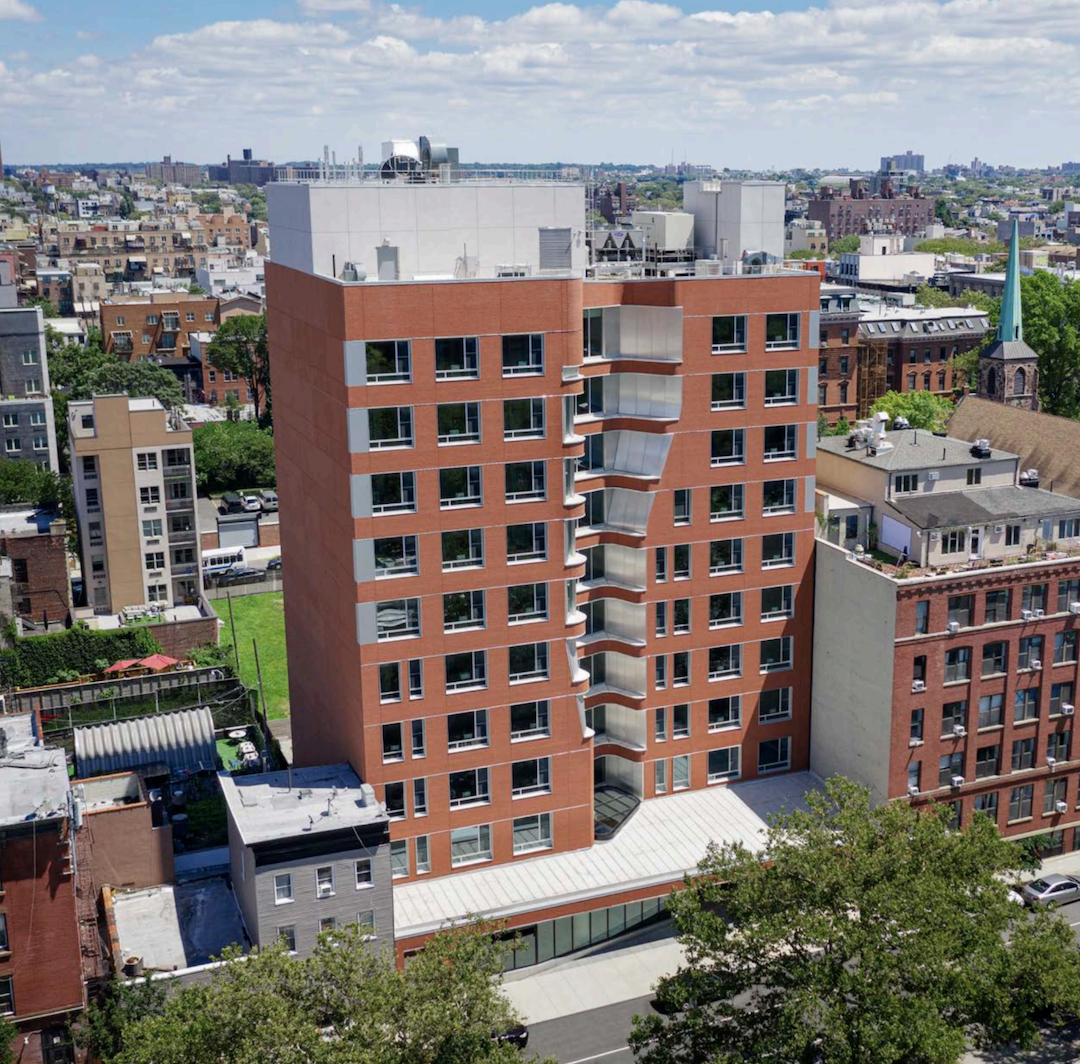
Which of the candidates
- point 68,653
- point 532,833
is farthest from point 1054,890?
point 68,653

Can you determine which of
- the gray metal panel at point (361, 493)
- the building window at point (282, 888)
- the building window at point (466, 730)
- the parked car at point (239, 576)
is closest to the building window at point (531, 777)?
the building window at point (466, 730)

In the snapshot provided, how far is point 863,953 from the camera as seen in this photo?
39781 millimetres

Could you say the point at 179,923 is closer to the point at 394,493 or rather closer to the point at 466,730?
the point at 466,730

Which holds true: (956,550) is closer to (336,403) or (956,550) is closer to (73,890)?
(336,403)

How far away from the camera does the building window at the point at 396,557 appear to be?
5319 centimetres

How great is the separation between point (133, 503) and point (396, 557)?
53621 millimetres

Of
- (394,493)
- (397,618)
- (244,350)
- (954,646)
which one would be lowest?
(954,646)

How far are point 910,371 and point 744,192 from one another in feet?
308

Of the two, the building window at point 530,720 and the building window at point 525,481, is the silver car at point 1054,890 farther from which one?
the building window at point 525,481

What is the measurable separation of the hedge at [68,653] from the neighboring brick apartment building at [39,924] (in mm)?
45331

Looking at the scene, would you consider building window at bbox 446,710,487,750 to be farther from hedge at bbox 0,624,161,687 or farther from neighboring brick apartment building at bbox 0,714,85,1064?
hedge at bbox 0,624,161,687

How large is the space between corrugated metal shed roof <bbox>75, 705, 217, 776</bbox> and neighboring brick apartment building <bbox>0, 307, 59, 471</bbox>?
2294 inches

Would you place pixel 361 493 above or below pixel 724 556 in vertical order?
above

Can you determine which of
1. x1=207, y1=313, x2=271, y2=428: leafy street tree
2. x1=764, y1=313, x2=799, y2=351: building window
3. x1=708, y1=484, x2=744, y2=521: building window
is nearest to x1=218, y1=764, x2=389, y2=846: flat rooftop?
x1=708, y1=484, x2=744, y2=521: building window
